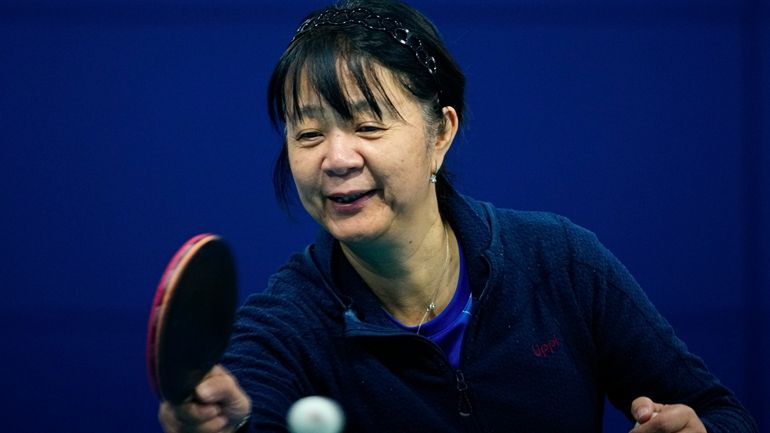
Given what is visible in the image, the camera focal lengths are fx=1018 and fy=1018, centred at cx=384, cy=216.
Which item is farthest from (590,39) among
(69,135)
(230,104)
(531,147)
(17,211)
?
(17,211)

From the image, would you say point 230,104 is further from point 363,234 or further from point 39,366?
point 363,234

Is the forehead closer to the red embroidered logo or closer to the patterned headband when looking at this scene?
the patterned headband

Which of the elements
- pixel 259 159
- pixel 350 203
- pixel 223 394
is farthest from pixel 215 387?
pixel 259 159

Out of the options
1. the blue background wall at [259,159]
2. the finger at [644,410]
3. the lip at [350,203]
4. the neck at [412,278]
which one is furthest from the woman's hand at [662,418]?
the blue background wall at [259,159]

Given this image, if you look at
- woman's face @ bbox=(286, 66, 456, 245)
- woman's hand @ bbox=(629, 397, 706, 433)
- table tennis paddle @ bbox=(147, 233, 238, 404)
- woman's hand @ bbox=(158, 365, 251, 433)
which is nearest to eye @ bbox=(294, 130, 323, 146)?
woman's face @ bbox=(286, 66, 456, 245)

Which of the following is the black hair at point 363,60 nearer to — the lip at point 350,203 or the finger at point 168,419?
the lip at point 350,203

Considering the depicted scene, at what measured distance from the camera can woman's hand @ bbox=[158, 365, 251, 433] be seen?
116cm

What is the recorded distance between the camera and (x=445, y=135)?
1.62 metres

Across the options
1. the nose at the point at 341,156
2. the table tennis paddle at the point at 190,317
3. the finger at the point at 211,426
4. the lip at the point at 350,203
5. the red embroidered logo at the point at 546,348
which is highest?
the nose at the point at 341,156

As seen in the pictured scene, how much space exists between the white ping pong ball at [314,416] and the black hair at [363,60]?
41 cm

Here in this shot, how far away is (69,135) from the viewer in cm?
256

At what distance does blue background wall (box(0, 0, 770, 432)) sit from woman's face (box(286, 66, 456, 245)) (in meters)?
1.05

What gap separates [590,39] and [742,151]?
51cm

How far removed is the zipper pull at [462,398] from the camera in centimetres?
151
